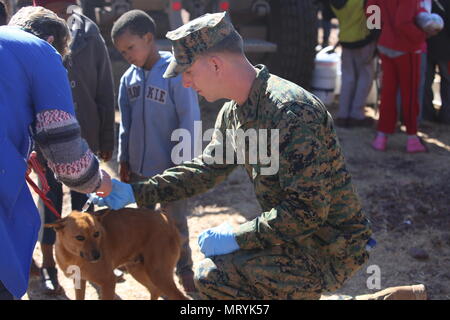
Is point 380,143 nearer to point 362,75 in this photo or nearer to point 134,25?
point 362,75

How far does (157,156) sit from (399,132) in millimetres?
4519

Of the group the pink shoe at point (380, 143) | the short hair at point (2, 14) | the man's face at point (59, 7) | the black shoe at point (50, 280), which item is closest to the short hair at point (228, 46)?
the short hair at point (2, 14)

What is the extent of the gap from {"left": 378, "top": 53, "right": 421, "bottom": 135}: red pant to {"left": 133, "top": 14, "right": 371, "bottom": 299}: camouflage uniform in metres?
4.34

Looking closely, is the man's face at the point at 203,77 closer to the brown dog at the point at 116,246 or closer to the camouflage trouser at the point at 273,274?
the camouflage trouser at the point at 273,274

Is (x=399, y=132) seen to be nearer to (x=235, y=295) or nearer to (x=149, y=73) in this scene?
(x=149, y=73)

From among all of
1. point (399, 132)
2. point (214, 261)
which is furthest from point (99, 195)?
point (399, 132)

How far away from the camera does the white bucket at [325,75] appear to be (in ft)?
27.0

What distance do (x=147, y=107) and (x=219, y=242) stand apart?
1559 millimetres

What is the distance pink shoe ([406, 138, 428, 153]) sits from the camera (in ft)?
23.0

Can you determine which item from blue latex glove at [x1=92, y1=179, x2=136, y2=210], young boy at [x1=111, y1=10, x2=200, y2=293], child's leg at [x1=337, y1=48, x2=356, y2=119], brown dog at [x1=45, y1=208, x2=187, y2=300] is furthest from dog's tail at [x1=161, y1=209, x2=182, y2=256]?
child's leg at [x1=337, y1=48, x2=356, y2=119]

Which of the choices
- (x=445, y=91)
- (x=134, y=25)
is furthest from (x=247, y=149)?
(x=445, y=91)

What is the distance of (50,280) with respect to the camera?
4.37 metres

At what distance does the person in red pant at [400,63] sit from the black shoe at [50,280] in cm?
412

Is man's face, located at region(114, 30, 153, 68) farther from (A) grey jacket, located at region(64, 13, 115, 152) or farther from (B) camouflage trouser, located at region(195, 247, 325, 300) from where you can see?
(B) camouflage trouser, located at region(195, 247, 325, 300)
